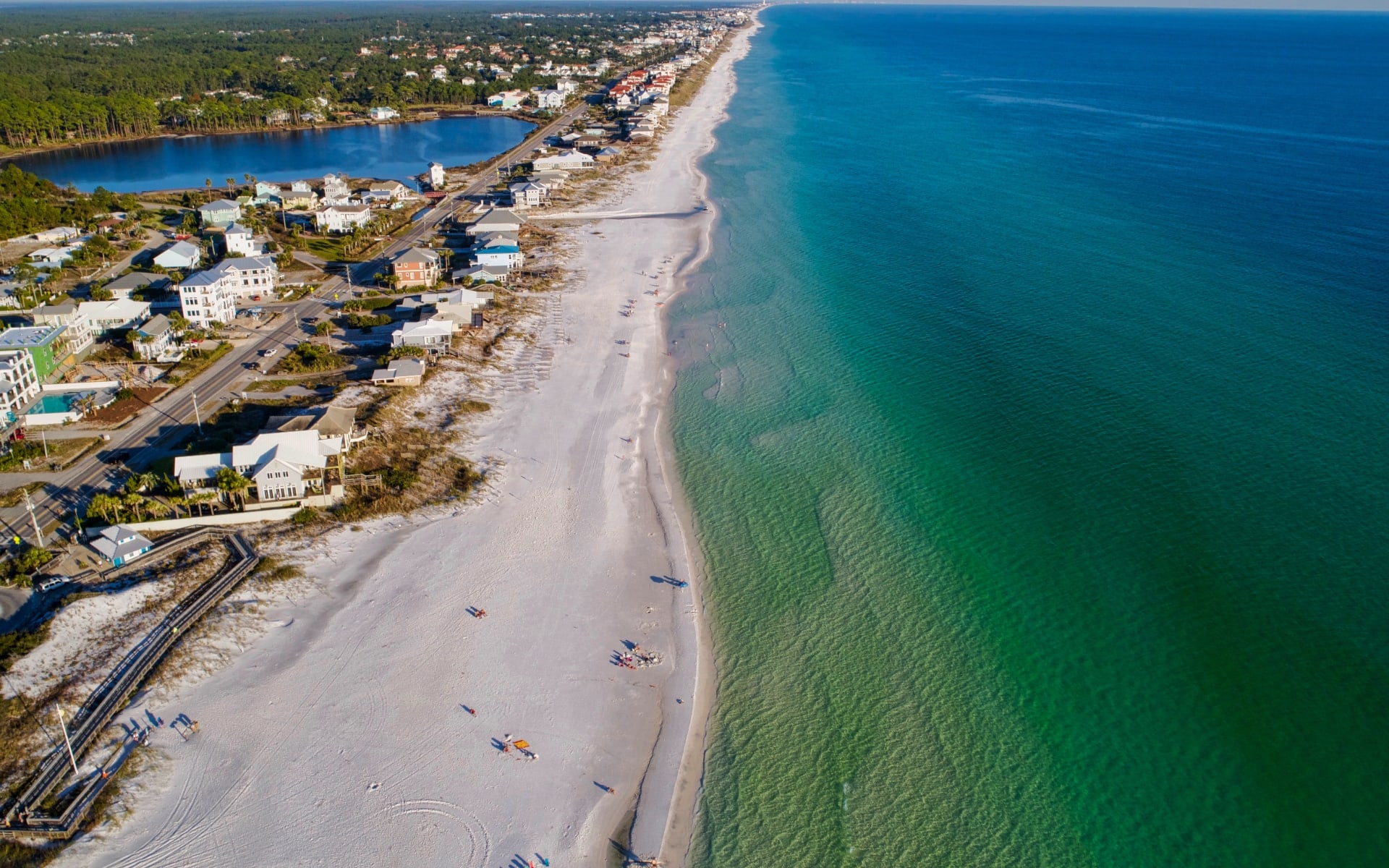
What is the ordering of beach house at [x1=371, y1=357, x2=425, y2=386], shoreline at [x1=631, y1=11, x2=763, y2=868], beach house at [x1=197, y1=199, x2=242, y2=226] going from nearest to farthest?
shoreline at [x1=631, y1=11, x2=763, y2=868]
beach house at [x1=371, y1=357, x2=425, y2=386]
beach house at [x1=197, y1=199, x2=242, y2=226]

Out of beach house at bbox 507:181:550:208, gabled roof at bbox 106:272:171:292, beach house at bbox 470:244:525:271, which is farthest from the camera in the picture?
beach house at bbox 507:181:550:208

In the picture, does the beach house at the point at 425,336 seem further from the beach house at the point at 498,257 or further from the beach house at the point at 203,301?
the beach house at the point at 498,257

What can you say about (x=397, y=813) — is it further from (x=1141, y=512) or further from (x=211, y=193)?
(x=211, y=193)

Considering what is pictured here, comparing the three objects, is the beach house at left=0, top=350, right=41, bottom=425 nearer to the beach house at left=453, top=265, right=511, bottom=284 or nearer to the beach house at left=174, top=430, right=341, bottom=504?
the beach house at left=174, top=430, right=341, bottom=504

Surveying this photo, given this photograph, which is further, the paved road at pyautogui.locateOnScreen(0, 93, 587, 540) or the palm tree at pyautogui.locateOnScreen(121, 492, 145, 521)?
the paved road at pyautogui.locateOnScreen(0, 93, 587, 540)

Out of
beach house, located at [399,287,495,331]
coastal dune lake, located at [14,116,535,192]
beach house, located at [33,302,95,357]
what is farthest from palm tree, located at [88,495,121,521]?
coastal dune lake, located at [14,116,535,192]

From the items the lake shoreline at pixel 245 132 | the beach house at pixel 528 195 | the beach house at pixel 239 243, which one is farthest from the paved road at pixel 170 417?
the lake shoreline at pixel 245 132

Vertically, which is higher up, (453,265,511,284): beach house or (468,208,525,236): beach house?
(468,208,525,236): beach house

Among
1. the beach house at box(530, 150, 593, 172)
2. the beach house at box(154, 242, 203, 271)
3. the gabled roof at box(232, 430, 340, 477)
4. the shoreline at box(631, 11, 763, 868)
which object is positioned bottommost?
the shoreline at box(631, 11, 763, 868)
